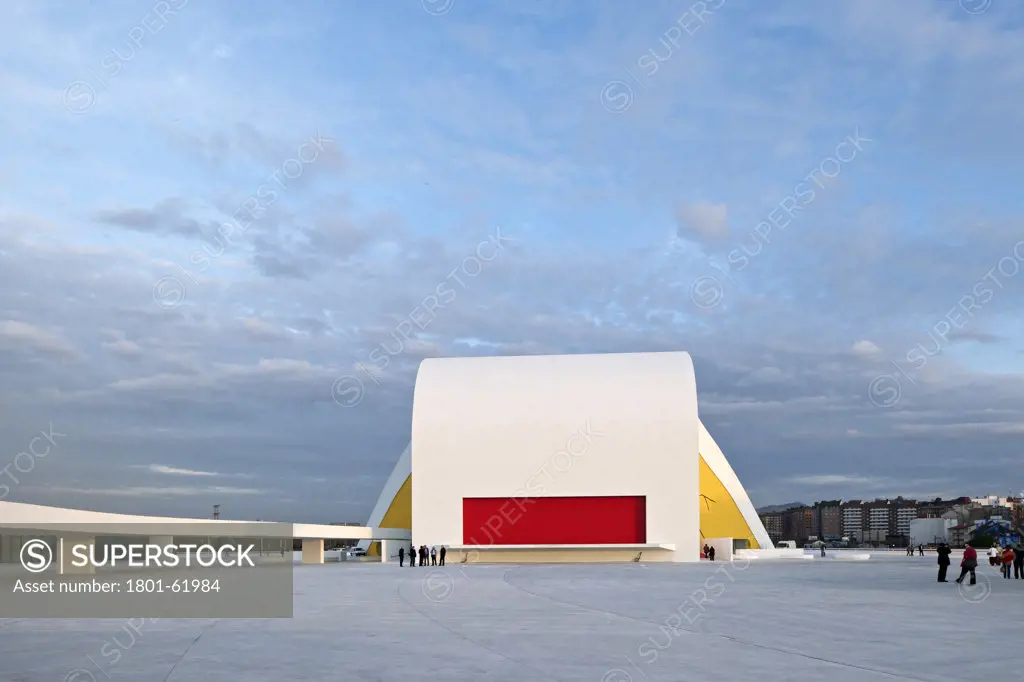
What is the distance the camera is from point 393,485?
45.6 meters

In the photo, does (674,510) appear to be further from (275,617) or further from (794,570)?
(275,617)

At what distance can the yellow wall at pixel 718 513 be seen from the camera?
4266cm

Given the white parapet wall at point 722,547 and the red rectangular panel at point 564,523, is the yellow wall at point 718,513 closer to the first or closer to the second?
the white parapet wall at point 722,547

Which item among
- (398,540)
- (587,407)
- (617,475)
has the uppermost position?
(587,407)

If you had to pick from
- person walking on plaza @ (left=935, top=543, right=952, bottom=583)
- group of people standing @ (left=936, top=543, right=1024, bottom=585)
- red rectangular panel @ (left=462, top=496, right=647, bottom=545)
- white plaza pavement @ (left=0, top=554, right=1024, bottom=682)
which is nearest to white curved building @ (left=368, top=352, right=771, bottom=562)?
red rectangular panel @ (left=462, top=496, right=647, bottom=545)

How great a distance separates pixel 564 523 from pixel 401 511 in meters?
8.48

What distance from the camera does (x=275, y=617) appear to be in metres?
14.0

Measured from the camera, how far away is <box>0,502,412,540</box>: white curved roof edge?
72.5 feet

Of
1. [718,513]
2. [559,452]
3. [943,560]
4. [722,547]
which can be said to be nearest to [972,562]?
[943,560]

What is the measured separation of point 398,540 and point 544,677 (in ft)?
120

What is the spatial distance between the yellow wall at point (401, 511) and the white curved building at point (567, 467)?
2.81 meters

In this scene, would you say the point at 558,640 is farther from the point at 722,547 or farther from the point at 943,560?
the point at 722,547

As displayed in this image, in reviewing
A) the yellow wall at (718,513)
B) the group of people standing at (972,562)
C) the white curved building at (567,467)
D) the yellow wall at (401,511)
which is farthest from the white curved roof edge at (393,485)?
the group of people standing at (972,562)

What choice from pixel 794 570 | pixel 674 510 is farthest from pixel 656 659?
pixel 674 510
